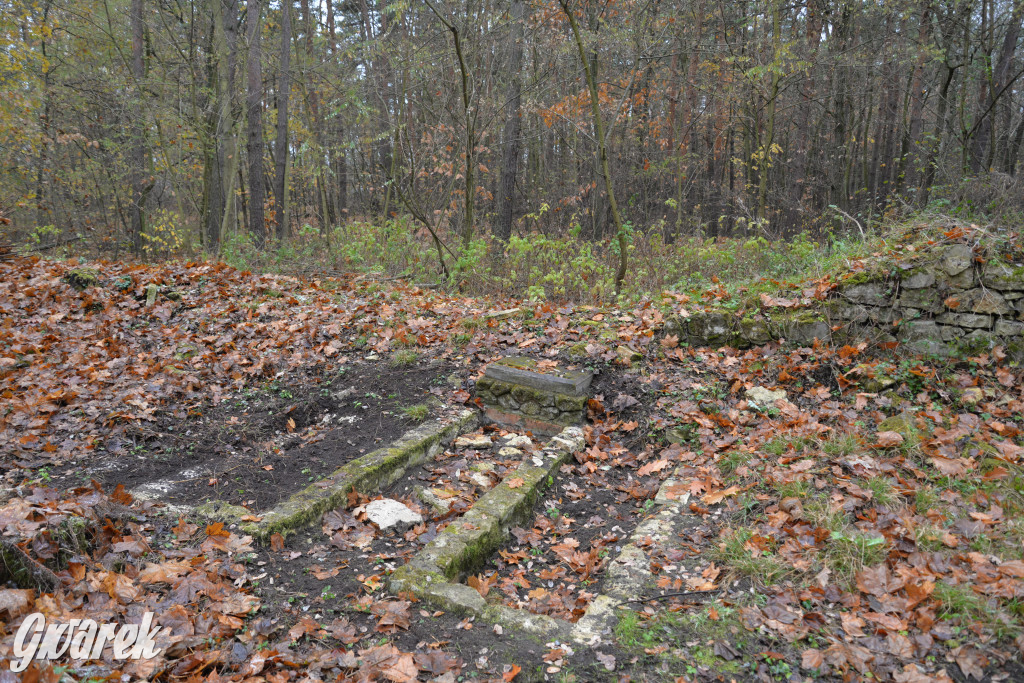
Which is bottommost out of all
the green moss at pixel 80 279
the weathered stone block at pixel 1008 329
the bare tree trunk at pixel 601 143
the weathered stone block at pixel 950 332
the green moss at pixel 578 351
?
the green moss at pixel 578 351

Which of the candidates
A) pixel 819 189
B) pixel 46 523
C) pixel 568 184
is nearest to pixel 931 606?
pixel 46 523

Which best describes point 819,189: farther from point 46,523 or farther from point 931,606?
point 46,523

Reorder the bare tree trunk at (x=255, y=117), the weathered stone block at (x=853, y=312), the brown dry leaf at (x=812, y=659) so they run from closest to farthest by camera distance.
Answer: the brown dry leaf at (x=812, y=659) < the weathered stone block at (x=853, y=312) < the bare tree trunk at (x=255, y=117)

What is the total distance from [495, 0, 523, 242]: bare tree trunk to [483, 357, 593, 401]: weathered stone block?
4.80 m

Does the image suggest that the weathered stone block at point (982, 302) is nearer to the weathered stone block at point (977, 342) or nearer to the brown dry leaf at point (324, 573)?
the weathered stone block at point (977, 342)

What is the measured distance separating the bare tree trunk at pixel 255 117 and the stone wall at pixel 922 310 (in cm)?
1104

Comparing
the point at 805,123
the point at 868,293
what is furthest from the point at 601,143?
the point at 805,123

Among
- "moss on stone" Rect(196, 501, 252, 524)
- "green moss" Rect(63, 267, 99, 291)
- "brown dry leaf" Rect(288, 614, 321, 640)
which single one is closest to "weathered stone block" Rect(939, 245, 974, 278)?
"brown dry leaf" Rect(288, 614, 321, 640)

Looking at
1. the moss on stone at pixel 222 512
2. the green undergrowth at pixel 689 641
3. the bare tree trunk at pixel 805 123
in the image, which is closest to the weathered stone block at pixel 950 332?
the green undergrowth at pixel 689 641

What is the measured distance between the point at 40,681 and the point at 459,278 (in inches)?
293

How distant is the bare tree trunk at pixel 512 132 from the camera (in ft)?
31.1

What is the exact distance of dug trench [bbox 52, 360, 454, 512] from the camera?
12.5 ft

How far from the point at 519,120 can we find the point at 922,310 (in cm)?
744

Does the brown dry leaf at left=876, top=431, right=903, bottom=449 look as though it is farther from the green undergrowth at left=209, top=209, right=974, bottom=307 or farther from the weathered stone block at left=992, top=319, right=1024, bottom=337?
the green undergrowth at left=209, top=209, right=974, bottom=307
